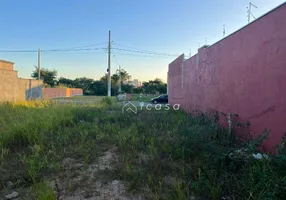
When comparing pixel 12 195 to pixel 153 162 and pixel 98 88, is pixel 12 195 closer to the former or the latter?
pixel 153 162

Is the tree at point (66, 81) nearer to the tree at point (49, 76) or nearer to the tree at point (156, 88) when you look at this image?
the tree at point (49, 76)

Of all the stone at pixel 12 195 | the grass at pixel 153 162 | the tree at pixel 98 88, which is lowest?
the stone at pixel 12 195

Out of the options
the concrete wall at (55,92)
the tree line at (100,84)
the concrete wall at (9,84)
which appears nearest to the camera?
the concrete wall at (9,84)

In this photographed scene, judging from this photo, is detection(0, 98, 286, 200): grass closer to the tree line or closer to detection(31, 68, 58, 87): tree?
the tree line

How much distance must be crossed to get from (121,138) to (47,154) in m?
1.47

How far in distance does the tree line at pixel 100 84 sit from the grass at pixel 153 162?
107 feet

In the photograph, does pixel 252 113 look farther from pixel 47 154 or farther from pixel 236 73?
pixel 47 154

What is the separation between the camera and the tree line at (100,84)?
3772 cm

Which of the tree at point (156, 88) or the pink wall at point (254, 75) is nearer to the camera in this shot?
the pink wall at point (254, 75)

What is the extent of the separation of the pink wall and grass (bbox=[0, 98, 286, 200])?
24.2 inches

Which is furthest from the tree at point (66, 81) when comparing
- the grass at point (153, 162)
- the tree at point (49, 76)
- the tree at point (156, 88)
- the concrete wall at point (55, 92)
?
the grass at point (153, 162)

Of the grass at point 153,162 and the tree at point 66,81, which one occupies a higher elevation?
the tree at point 66,81

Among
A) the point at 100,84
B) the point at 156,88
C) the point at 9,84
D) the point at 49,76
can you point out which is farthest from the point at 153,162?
the point at 49,76

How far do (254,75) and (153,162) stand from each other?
239 cm
